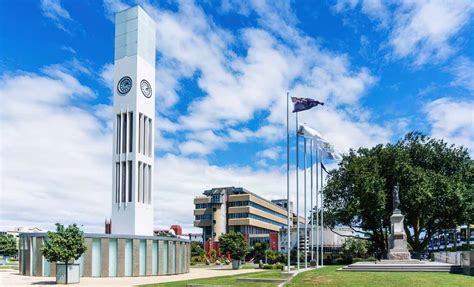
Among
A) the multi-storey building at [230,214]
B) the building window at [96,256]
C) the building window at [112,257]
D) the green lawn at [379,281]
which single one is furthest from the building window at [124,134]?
the multi-storey building at [230,214]

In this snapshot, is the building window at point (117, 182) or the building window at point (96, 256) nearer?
the building window at point (96, 256)

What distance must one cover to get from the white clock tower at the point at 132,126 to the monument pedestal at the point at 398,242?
26.1 metres

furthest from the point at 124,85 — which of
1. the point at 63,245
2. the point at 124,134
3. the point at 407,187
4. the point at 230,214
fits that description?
the point at 230,214

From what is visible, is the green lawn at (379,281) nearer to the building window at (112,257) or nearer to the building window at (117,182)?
the building window at (112,257)

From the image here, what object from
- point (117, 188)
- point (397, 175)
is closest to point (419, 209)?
point (397, 175)

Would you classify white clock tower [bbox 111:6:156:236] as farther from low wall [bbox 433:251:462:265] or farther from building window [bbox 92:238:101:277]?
low wall [bbox 433:251:462:265]

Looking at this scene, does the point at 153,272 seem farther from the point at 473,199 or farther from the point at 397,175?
the point at 473,199

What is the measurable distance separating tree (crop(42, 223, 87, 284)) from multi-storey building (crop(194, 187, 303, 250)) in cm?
8379

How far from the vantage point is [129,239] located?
1652 inches

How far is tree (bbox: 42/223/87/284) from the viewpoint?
29984 millimetres

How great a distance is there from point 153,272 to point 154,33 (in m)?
28.0

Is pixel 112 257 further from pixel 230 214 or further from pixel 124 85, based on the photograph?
pixel 230 214

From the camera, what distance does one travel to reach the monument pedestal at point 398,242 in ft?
117

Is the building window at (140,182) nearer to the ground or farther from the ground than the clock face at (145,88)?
nearer to the ground
